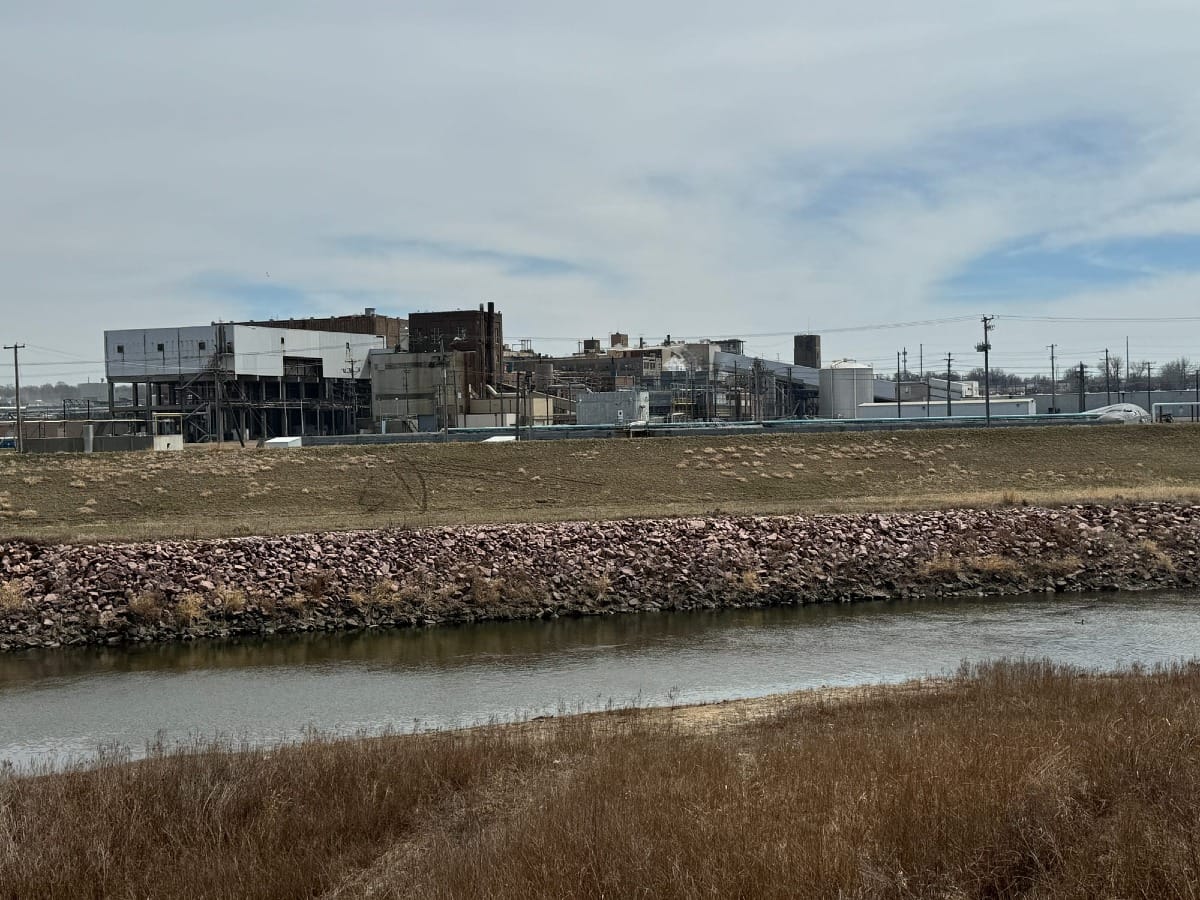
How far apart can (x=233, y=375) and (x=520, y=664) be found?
236 ft

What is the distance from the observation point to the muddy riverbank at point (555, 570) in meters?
28.5

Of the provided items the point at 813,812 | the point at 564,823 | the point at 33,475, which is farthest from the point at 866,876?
the point at 33,475

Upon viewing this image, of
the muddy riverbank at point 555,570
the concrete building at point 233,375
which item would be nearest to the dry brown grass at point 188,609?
the muddy riverbank at point 555,570

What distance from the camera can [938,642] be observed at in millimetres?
24938

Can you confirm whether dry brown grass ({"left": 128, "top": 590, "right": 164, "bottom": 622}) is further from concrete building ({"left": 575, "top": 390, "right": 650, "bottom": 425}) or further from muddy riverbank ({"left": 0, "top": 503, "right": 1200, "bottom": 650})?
concrete building ({"left": 575, "top": 390, "right": 650, "bottom": 425})

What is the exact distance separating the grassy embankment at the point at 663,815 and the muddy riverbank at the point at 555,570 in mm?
16397

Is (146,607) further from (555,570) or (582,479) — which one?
(582,479)

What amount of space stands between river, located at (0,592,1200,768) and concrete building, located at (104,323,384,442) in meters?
63.0

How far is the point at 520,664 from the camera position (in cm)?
2389

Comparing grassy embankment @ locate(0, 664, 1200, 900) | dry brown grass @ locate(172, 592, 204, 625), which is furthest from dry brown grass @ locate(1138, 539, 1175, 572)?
dry brown grass @ locate(172, 592, 204, 625)

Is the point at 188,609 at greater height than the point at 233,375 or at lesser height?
lesser

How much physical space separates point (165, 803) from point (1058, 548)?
31.2 metres

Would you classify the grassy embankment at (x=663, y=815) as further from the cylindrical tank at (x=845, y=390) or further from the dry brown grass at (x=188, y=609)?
the cylindrical tank at (x=845, y=390)

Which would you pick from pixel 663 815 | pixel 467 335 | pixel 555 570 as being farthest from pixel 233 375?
pixel 663 815
